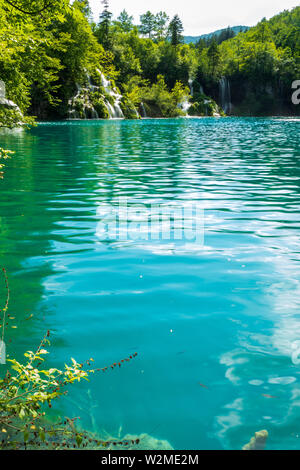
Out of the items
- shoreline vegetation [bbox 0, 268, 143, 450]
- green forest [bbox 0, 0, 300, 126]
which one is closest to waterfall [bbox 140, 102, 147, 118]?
green forest [bbox 0, 0, 300, 126]

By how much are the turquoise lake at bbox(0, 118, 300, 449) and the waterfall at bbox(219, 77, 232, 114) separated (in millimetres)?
106810

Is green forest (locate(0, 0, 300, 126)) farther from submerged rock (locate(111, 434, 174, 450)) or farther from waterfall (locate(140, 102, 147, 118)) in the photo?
submerged rock (locate(111, 434, 174, 450))

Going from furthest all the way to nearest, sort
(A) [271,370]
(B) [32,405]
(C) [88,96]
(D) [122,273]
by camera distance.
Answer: (C) [88,96]
(D) [122,273]
(A) [271,370]
(B) [32,405]

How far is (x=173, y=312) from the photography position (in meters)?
4.86

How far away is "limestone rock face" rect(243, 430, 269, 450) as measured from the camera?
283 centimetres

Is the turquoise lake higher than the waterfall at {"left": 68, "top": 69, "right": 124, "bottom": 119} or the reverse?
the reverse

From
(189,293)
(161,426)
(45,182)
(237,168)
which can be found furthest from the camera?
(237,168)

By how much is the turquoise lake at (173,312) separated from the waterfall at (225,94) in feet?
350

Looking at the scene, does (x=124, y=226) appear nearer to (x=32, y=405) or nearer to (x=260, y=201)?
(x=260, y=201)

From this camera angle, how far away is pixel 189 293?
5344 mm

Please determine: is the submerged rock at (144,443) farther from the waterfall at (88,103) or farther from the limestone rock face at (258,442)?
the waterfall at (88,103)

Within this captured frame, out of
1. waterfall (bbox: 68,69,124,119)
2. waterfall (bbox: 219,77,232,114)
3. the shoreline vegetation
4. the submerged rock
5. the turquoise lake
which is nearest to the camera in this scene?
the shoreline vegetation
